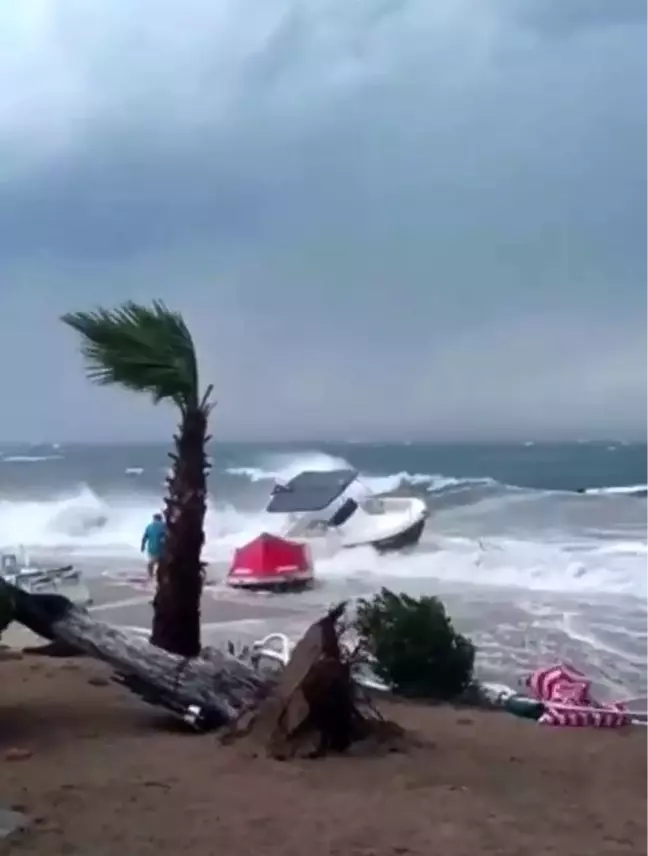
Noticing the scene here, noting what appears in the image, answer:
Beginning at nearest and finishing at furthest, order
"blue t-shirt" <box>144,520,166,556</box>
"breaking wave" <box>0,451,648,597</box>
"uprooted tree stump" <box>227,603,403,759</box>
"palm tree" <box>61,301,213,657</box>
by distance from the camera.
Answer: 1. "uprooted tree stump" <box>227,603,403,759</box>
2. "palm tree" <box>61,301,213,657</box>
3. "blue t-shirt" <box>144,520,166,556</box>
4. "breaking wave" <box>0,451,648,597</box>

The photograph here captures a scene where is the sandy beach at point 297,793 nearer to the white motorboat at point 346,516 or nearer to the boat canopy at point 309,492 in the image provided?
the white motorboat at point 346,516

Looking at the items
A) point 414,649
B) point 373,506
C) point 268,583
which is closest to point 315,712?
point 414,649

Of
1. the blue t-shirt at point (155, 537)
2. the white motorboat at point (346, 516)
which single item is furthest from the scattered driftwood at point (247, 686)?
the white motorboat at point (346, 516)

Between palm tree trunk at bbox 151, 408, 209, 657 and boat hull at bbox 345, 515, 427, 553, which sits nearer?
palm tree trunk at bbox 151, 408, 209, 657

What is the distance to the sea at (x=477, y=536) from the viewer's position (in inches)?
719

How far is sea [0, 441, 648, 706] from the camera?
18.3 metres

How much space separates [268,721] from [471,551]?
24.5 meters

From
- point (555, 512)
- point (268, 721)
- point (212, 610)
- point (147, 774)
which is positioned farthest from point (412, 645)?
point (555, 512)

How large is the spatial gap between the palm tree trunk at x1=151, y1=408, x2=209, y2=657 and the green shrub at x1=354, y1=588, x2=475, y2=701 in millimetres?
1396

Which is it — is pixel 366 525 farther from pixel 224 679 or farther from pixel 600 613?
pixel 224 679

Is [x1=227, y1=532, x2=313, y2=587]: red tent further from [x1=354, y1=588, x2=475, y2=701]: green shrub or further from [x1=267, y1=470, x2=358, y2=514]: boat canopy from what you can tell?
[x1=267, y1=470, x2=358, y2=514]: boat canopy

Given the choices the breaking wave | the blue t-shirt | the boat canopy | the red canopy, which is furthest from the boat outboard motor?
the blue t-shirt

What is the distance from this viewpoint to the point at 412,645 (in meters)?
10.7

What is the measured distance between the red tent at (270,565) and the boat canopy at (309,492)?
36.8 feet
